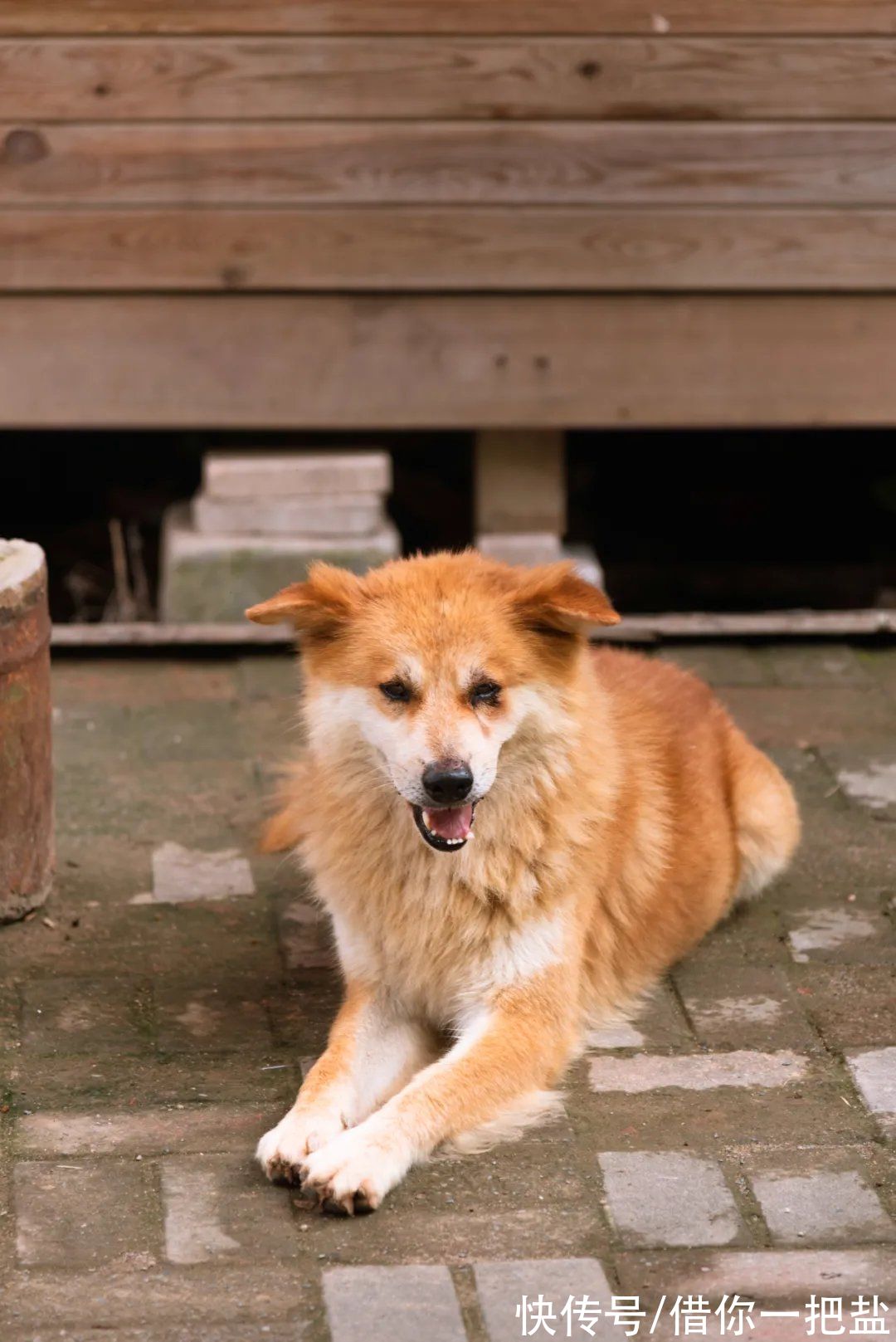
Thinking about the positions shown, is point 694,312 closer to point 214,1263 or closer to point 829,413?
point 829,413

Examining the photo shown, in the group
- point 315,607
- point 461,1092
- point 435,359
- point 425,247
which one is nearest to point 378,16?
point 425,247

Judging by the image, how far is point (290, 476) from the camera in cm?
633

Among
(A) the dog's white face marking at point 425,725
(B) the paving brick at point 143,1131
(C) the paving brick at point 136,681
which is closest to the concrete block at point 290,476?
(C) the paving brick at point 136,681

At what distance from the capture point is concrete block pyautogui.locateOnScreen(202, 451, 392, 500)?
6297mm

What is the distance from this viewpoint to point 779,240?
242 inches

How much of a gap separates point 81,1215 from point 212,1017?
0.74m

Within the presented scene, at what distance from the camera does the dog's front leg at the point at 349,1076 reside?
3145mm

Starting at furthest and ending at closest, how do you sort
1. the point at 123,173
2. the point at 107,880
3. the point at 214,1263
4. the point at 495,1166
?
the point at 123,173 < the point at 107,880 < the point at 495,1166 < the point at 214,1263

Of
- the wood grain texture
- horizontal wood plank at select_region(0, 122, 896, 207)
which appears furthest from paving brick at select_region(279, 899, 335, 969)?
the wood grain texture

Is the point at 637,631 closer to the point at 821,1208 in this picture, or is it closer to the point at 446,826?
the point at 446,826

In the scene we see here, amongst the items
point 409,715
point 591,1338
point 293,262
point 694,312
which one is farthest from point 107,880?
point 694,312

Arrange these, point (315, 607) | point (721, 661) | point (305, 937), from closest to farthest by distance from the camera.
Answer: point (315, 607) → point (305, 937) → point (721, 661)

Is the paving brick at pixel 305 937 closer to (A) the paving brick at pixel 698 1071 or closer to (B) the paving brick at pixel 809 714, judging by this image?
(A) the paving brick at pixel 698 1071

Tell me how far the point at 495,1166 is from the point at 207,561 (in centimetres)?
344
